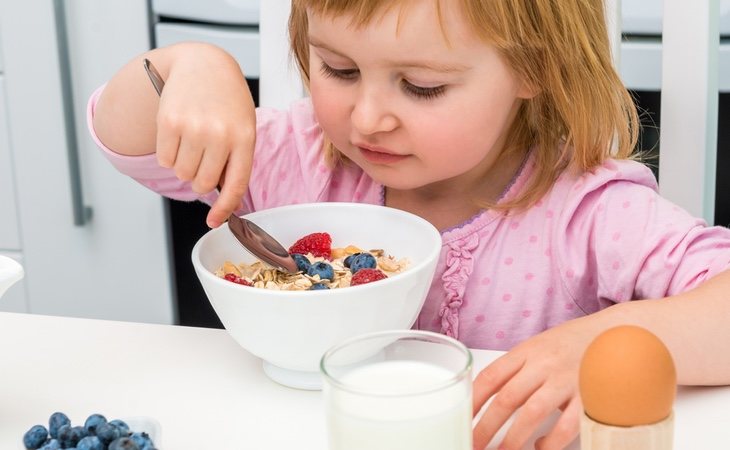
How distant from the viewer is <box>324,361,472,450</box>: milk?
0.53 meters

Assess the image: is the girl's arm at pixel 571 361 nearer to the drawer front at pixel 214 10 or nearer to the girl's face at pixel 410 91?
the girl's face at pixel 410 91

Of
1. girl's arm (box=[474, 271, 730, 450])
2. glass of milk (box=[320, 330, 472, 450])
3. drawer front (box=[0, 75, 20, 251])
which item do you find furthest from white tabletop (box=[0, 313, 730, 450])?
drawer front (box=[0, 75, 20, 251])

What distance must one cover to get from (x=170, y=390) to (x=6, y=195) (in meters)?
1.29

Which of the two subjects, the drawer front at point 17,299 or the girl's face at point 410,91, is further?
the drawer front at point 17,299

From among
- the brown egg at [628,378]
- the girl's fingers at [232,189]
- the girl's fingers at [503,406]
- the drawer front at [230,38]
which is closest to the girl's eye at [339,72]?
the girl's fingers at [232,189]

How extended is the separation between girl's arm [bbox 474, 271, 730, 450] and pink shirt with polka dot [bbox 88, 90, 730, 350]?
121mm

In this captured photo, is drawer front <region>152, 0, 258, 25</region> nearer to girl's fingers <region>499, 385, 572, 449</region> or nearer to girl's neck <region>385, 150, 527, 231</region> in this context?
girl's neck <region>385, 150, 527, 231</region>

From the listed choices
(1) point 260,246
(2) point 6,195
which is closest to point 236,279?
(1) point 260,246

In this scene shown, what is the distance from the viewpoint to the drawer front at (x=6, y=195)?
6.16ft

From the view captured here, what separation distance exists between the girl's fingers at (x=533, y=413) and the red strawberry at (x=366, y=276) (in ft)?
0.50

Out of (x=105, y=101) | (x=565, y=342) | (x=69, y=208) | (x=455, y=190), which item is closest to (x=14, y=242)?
(x=69, y=208)

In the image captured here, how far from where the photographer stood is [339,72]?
94 centimetres

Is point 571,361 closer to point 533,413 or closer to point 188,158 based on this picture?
point 533,413

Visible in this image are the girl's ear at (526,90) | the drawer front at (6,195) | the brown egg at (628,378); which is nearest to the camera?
the brown egg at (628,378)
